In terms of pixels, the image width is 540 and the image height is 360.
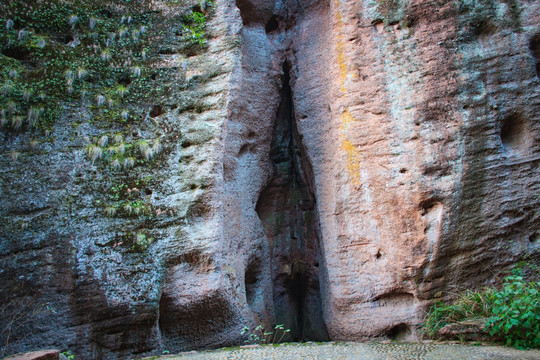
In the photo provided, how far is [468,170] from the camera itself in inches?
252

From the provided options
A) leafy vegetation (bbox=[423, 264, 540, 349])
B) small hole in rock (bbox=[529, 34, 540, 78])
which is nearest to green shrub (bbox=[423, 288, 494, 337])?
leafy vegetation (bbox=[423, 264, 540, 349])

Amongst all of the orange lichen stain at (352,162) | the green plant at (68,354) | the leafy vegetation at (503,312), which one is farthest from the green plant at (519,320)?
the green plant at (68,354)

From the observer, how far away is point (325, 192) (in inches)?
291

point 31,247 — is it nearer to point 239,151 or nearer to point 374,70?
point 239,151

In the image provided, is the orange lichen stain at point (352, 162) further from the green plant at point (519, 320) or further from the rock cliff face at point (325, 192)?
the green plant at point (519, 320)

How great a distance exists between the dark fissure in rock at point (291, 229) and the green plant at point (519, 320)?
3.33m

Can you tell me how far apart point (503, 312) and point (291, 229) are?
13.5 feet

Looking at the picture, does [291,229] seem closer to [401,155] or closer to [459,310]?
[401,155]

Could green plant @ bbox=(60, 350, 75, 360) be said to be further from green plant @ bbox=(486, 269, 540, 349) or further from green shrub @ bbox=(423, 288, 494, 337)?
green plant @ bbox=(486, 269, 540, 349)

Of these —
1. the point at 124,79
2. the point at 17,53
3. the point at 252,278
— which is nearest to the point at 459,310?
the point at 252,278

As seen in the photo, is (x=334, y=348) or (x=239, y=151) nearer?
(x=334, y=348)

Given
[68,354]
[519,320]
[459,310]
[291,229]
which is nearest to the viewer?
[519,320]

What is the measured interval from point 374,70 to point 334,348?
4344mm

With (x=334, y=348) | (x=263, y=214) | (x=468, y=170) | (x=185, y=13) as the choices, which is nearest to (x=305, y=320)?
(x=263, y=214)
